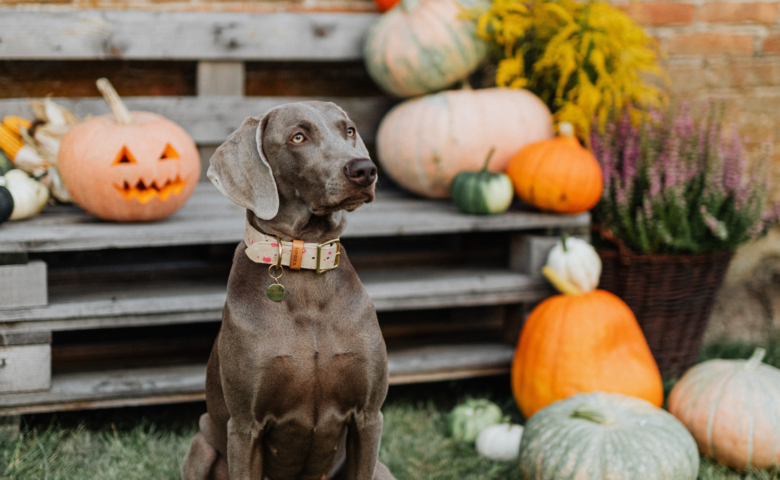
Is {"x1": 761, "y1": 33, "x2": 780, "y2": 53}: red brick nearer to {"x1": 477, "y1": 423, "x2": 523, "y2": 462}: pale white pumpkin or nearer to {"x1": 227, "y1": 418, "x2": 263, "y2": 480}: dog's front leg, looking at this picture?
{"x1": 477, "y1": 423, "x2": 523, "y2": 462}: pale white pumpkin

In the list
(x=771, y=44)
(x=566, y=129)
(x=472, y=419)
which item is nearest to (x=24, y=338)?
(x=472, y=419)

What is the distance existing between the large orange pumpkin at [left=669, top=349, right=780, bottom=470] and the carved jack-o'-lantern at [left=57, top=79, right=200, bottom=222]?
222 cm

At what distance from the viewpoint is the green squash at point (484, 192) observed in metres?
2.93

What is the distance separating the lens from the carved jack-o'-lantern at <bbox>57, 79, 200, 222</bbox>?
268 cm

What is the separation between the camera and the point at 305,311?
1.76 metres

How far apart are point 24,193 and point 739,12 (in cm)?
380

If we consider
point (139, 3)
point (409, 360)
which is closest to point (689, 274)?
point (409, 360)

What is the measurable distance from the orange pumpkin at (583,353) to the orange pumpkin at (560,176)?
14.0 inches

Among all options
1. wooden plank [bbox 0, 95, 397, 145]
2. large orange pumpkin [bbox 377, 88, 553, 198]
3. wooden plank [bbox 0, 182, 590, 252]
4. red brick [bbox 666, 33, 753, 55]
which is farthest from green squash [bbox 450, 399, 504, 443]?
red brick [bbox 666, 33, 753, 55]

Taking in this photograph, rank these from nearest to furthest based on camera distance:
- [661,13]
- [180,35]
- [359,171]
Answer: [359,171] < [180,35] < [661,13]

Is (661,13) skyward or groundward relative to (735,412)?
skyward

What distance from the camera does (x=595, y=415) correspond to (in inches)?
88.0

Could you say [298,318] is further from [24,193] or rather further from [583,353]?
[24,193]

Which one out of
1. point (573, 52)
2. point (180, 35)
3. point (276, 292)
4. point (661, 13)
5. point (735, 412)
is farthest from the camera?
point (661, 13)
